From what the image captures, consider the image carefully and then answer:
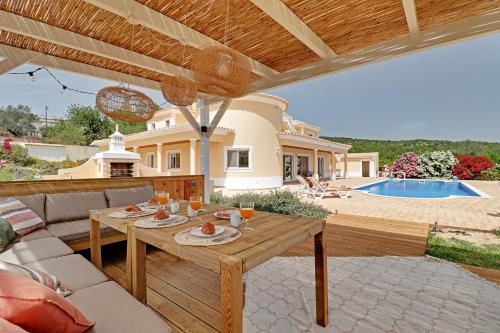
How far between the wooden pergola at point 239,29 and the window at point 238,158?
7595 mm

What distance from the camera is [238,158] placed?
468 inches

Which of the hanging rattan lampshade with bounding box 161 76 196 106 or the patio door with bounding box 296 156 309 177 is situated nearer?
the hanging rattan lampshade with bounding box 161 76 196 106

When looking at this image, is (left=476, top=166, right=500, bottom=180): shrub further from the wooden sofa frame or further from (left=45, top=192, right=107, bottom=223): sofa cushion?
(left=45, top=192, right=107, bottom=223): sofa cushion

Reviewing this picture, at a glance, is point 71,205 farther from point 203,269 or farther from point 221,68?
point 221,68

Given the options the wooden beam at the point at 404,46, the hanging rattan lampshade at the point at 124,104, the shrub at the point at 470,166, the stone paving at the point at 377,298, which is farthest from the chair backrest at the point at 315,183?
the shrub at the point at 470,166

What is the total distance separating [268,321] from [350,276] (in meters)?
1.25

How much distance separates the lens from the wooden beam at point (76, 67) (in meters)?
3.52

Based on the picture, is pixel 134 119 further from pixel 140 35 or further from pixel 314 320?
pixel 314 320

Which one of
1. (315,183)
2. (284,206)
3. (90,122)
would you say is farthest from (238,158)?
(90,122)

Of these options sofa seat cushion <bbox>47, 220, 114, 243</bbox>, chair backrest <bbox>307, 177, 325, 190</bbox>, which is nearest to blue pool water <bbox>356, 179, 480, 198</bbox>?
chair backrest <bbox>307, 177, 325, 190</bbox>

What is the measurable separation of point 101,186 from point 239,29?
3191 mm

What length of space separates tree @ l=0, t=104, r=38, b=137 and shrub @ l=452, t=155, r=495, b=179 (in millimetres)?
30153

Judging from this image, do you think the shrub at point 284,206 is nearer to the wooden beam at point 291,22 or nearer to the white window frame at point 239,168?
the wooden beam at point 291,22

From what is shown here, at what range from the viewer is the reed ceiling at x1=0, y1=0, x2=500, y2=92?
2760 mm
